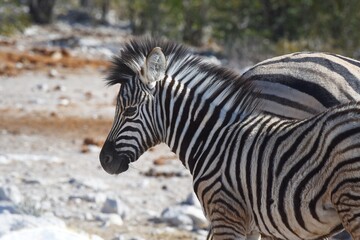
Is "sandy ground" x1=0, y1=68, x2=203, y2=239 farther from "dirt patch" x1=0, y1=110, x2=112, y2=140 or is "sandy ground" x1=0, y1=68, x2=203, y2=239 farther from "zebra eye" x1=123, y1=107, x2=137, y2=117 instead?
"zebra eye" x1=123, y1=107, x2=137, y2=117

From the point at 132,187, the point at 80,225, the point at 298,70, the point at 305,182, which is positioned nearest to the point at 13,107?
the point at 132,187

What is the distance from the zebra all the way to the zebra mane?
1.13ft

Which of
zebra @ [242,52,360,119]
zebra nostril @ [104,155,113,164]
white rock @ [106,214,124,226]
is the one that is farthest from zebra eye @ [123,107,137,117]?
white rock @ [106,214,124,226]

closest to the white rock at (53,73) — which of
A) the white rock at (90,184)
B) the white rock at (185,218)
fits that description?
the white rock at (90,184)

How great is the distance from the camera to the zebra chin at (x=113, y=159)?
18.9 ft

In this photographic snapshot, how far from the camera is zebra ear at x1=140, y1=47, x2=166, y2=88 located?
555cm

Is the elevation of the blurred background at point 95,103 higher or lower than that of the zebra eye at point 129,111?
higher

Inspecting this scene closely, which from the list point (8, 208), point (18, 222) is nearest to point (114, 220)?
point (8, 208)

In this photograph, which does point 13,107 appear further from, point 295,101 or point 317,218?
point 317,218

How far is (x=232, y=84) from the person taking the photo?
5.45m

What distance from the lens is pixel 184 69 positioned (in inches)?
223

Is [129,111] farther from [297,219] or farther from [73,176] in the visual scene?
[73,176]

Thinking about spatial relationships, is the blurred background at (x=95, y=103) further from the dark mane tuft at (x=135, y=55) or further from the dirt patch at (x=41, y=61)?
the dark mane tuft at (x=135, y=55)

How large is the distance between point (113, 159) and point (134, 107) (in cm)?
35
